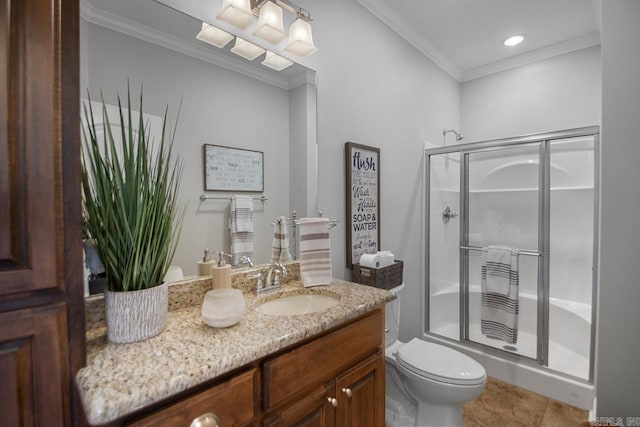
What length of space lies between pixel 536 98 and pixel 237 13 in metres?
2.81

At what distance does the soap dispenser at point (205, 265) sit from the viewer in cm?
118

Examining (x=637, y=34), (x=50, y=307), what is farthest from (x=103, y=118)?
(x=637, y=34)

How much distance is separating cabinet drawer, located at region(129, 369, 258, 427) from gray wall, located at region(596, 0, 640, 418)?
1722 mm

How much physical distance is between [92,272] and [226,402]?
0.59 m

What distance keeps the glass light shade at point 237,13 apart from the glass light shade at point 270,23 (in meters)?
0.05

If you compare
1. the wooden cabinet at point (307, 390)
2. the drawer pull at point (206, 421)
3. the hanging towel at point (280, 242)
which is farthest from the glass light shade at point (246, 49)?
the drawer pull at point (206, 421)

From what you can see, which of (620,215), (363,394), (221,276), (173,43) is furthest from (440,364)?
(173,43)

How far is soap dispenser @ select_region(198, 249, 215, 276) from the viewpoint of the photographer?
3.88 ft

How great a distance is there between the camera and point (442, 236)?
2625 mm

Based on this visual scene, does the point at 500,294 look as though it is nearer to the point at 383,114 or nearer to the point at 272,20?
the point at 383,114

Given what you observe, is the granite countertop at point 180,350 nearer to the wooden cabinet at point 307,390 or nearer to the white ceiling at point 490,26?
the wooden cabinet at point 307,390

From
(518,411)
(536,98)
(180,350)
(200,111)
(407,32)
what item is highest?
A: (407,32)

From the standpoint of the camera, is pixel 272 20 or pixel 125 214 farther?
pixel 272 20

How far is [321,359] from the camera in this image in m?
0.98
